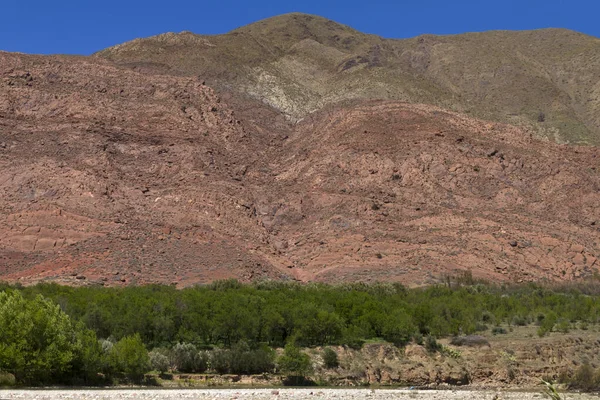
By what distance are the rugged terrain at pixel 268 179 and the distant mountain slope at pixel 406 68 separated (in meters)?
0.60

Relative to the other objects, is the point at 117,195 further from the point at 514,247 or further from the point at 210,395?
the point at 210,395

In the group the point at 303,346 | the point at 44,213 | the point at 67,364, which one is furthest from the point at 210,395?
the point at 44,213

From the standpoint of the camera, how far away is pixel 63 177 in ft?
254

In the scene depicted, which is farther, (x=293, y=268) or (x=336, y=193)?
(x=336, y=193)

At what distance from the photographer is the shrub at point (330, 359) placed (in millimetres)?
44906

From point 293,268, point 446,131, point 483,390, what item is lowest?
point 483,390

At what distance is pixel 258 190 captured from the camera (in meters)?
85.2

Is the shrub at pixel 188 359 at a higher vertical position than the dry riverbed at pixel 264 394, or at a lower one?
higher

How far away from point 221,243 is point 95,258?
1009cm

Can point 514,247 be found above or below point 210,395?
above

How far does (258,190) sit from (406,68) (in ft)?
162

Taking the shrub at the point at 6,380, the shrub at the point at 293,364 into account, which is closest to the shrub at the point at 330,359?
the shrub at the point at 293,364

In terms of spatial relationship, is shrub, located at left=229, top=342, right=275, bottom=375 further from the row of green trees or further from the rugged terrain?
the rugged terrain

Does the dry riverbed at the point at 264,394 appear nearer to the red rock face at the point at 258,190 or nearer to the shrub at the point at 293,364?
the shrub at the point at 293,364
